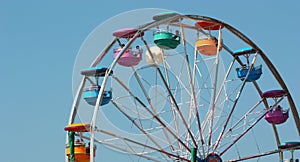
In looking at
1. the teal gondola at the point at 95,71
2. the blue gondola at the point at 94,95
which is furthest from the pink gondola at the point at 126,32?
the blue gondola at the point at 94,95

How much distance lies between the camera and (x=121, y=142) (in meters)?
29.6

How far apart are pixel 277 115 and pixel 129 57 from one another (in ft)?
20.1

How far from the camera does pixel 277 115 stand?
32.6 metres

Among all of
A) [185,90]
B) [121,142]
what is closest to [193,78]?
[185,90]

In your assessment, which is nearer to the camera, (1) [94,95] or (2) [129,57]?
(1) [94,95]

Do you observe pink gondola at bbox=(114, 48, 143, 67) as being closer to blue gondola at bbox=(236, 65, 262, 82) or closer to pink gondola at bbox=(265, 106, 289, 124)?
blue gondola at bbox=(236, 65, 262, 82)

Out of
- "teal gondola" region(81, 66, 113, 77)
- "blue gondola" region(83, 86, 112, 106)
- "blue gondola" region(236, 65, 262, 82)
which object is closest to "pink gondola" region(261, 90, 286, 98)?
"blue gondola" region(236, 65, 262, 82)

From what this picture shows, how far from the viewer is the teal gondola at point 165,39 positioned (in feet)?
95.9

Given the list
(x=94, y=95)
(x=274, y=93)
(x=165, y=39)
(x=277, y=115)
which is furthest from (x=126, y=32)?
(x=277, y=115)

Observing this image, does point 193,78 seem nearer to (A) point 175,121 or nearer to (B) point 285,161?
(A) point 175,121

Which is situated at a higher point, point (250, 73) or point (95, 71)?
point (95, 71)

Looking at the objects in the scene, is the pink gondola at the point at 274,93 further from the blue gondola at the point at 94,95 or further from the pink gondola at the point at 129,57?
the blue gondola at the point at 94,95

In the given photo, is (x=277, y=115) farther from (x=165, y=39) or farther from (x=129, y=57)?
(x=129, y=57)

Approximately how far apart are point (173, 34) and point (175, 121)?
3.04 metres
